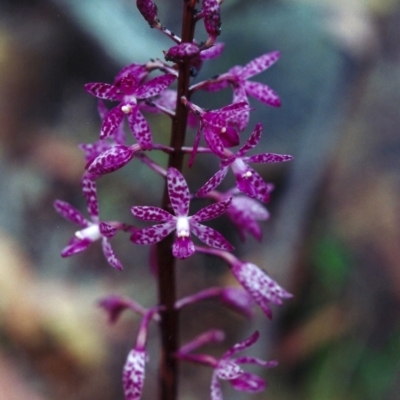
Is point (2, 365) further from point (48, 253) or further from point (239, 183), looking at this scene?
point (239, 183)

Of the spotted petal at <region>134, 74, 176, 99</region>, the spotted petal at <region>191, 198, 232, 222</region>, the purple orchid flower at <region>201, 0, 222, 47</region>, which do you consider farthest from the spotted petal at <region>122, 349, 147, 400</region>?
the purple orchid flower at <region>201, 0, 222, 47</region>

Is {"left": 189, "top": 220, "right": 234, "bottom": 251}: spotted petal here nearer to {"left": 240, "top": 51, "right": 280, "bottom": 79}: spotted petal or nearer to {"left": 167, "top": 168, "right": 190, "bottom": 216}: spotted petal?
{"left": 167, "top": 168, "right": 190, "bottom": 216}: spotted petal

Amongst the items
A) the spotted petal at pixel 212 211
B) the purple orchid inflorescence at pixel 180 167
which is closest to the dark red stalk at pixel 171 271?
the purple orchid inflorescence at pixel 180 167

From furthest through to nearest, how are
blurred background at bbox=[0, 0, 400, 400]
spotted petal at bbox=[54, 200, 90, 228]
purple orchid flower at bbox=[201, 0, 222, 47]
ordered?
blurred background at bbox=[0, 0, 400, 400] → spotted petal at bbox=[54, 200, 90, 228] → purple orchid flower at bbox=[201, 0, 222, 47]

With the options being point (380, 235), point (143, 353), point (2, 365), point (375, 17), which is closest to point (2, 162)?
point (2, 365)

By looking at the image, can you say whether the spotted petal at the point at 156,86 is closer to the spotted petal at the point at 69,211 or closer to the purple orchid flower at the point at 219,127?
the purple orchid flower at the point at 219,127
